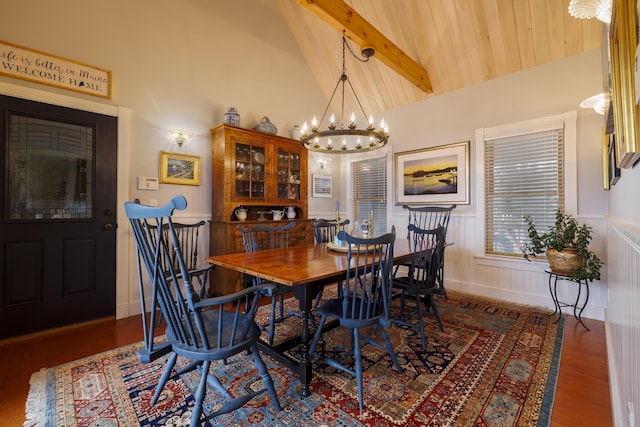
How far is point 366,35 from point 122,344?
3.90 meters

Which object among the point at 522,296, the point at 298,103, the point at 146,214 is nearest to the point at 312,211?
the point at 298,103

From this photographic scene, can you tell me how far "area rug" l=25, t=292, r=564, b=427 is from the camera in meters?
1.51

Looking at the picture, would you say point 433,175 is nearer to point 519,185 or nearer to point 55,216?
point 519,185

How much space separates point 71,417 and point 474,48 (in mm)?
4921

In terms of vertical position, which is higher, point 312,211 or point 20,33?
point 20,33

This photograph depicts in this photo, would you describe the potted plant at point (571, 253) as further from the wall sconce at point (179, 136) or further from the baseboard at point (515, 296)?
the wall sconce at point (179, 136)

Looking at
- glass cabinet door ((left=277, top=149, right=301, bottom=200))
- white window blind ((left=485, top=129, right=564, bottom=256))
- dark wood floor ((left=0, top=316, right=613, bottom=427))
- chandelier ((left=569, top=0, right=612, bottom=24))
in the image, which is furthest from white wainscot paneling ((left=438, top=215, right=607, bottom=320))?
chandelier ((left=569, top=0, right=612, bottom=24))

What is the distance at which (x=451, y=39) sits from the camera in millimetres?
3516

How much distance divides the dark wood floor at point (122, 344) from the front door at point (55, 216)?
26 cm

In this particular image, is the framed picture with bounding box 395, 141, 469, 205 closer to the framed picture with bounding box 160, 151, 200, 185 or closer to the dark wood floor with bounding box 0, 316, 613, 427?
the dark wood floor with bounding box 0, 316, 613, 427

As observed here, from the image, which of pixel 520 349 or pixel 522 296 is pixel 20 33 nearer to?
pixel 520 349

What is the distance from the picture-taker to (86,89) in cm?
271

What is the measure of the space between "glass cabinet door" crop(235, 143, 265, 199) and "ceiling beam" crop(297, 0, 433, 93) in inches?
67.4

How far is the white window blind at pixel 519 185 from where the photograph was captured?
3.20 metres
